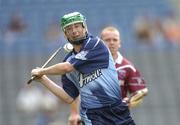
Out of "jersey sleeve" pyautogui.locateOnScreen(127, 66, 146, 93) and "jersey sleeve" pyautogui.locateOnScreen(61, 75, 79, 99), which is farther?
"jersey sleeve" pyautogui.locateOnScreen(127, 66, 146, 93)

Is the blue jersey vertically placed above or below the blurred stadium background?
above

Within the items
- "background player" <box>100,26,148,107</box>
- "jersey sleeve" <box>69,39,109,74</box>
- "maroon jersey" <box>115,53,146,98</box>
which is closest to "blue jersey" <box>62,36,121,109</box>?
"jersey sleeve" <box>69,39,109,74</box>

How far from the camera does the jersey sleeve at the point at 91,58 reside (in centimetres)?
769

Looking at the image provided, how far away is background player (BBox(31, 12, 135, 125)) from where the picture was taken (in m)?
7.66


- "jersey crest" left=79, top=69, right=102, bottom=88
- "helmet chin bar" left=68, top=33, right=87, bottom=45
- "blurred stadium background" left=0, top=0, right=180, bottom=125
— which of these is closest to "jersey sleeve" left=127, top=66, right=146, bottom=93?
"jersey crest" left=79, top=69, right=102, bottom=88

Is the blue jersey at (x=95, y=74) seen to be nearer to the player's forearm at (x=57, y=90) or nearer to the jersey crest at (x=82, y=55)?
the jersey crest at (x=82, y=55)

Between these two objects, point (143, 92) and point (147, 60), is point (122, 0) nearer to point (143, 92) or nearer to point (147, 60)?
point (147, 60)

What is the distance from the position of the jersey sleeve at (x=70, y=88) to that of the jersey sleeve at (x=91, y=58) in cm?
55

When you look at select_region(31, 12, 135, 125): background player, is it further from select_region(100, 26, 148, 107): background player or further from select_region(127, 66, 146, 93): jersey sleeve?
select_region(127, 66, 146, 93): jersey sleeve

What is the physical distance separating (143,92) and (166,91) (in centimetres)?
831

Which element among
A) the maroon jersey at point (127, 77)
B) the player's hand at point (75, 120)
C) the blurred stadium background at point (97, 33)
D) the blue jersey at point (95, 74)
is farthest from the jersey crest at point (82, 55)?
the blurred stadium background at point (97, 33)

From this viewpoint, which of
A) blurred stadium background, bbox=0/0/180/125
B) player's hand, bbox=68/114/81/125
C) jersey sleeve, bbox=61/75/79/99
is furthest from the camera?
blurred stadium background, bbox=0/0/180/125

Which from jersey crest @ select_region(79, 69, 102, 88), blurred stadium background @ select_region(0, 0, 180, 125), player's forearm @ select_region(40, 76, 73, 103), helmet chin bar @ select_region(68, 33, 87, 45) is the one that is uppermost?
helmet chin bar @ select_region(68, 33, 87, 45)

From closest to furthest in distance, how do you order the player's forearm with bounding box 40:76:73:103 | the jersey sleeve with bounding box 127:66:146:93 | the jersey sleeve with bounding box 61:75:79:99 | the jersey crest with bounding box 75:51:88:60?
the jersey crest with bounding box 75:51:88:60 < the player's forearm with bounding box 40:76:73:103 < the jersey sleeve with bounding box 61:75:79:99 < the jersey sleeve with bounding box 127:66:146:93
